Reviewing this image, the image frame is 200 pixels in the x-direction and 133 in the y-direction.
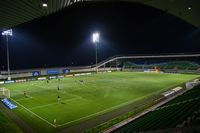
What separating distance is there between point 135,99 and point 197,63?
44.0 meters

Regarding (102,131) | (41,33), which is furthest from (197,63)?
(102,131)

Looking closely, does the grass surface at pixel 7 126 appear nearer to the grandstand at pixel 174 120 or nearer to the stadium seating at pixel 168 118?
the stadium seating at pixel 168 118

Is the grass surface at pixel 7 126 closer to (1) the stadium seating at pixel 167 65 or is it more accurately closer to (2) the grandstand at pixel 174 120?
(2) the grandstand at pixel 174 120

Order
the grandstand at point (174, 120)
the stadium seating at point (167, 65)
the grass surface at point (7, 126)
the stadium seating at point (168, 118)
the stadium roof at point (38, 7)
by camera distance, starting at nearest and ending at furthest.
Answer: the grandstand at point (174, 120), the stadium seating at point (168, 118), the stadium roof at point (38, 7), the grass surface at point (7, 126), the stadium seating at point (167, 65)

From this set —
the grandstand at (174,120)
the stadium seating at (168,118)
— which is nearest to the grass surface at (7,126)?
the stadium seating at (168,118)

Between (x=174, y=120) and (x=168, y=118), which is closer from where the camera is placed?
(x=174, y=120)

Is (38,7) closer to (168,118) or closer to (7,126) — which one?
(7,126)

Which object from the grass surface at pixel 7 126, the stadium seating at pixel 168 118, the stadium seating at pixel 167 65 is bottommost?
the grass surface at pixel 7 126

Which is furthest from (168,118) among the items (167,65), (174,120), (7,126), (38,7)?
(167,65)

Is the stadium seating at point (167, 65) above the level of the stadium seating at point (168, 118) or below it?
above

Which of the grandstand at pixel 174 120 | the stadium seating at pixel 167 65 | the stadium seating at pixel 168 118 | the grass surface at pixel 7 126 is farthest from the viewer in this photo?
the stadium seating at pixel 167 65

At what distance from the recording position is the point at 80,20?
7088 cm

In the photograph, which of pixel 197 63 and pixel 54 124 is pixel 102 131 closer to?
pixel 54 124

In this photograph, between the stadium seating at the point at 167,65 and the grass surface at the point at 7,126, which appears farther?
the stadium seating at the point at 167,65
